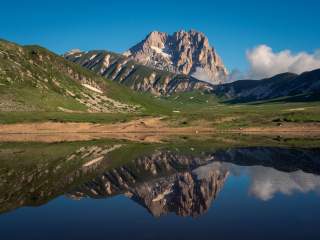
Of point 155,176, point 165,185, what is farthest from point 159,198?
point 155,176

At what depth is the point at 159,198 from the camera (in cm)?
4138

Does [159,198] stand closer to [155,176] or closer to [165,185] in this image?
[165,185]

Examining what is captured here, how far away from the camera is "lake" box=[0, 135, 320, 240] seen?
95.8 ft

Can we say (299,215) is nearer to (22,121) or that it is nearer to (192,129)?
(192,129)

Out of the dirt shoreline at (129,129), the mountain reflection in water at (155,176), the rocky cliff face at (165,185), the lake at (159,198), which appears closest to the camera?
the lake at (159,198)

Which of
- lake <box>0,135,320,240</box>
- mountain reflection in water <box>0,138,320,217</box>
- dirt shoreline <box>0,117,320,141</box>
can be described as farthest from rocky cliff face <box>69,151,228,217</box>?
dirt shoreline <box>0,117,320,141</box>

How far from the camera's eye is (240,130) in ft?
529

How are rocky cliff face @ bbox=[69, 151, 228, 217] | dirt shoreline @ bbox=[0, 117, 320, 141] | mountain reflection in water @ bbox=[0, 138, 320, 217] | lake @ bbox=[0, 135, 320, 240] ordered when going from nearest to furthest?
lake @ bbox=[0, 135, 320, 240] → rocky cliff face @ bbox=[69, 151, 228, 217] → mountain reflection in water @ bbox=[0, 138, 320, 217] → dirt shoreline @ bbox=[0, 117, 320, 141]

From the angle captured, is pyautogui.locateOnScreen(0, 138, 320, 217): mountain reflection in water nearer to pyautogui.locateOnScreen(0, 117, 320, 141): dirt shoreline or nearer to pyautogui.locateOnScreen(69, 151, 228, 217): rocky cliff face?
pyautogui.locateOnScreen(69, 151, 228, 217): rocky cliff face

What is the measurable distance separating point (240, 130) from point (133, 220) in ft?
439

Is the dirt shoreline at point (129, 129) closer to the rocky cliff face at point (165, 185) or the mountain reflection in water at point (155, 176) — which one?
the mountain reflection in water at point (155, 176)

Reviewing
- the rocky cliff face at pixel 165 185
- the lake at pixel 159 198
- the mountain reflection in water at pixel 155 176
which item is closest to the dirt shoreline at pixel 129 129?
the mountain reflection in water at pixel 155 176

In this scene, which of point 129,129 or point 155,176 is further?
point 129,129

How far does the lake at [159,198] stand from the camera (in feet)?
95.8
